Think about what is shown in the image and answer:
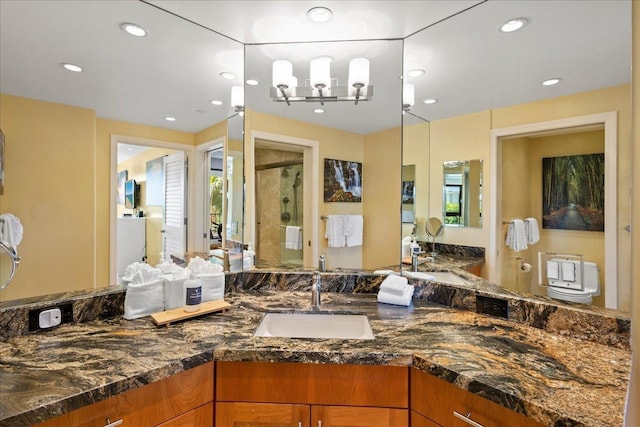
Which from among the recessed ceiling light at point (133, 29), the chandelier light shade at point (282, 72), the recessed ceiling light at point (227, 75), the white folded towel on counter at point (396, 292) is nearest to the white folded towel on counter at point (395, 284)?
the white folded towel on counter at point (396, 292)

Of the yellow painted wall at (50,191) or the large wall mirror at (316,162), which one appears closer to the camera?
the yellow painted wall at (50,191)

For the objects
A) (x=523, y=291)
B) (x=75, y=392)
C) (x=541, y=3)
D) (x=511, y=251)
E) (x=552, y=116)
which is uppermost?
(x=541, y=3)

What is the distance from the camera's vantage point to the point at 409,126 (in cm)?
192

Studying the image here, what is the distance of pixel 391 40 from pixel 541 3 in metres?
0.75

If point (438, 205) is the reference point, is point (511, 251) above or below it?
below

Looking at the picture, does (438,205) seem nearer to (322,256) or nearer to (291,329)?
(322,256)

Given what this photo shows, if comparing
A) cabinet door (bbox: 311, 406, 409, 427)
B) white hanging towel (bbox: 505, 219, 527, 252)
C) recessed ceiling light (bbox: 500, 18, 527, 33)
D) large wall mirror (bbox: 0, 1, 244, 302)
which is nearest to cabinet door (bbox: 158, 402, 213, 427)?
cabinet door (bbox: 311, 406, 409, 427)

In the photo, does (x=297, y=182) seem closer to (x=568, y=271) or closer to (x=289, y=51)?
(x=289, y=51)

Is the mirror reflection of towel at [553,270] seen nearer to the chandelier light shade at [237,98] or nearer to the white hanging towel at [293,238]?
the white hanging towel at [293,238]

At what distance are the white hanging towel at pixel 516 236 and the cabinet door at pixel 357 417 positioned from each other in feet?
2.95

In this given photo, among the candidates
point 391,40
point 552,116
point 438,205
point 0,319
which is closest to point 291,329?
point 438,205

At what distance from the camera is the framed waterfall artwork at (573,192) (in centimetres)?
121

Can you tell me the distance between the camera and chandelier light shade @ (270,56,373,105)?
192 cm

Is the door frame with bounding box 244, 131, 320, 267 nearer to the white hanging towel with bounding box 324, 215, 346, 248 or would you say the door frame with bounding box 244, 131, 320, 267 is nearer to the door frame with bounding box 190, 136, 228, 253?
the white hanging towel with bounding box 324, 215, 346, 248
